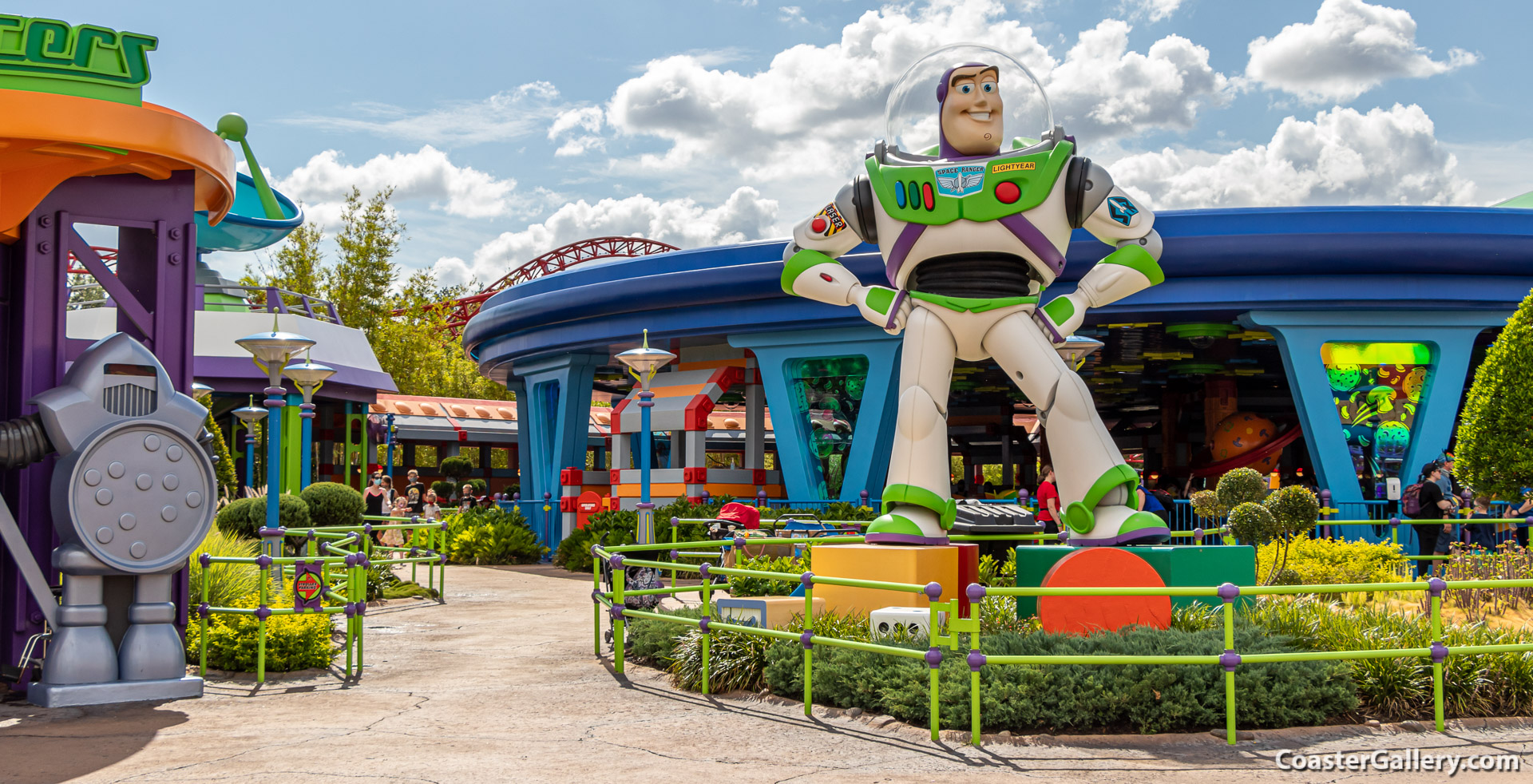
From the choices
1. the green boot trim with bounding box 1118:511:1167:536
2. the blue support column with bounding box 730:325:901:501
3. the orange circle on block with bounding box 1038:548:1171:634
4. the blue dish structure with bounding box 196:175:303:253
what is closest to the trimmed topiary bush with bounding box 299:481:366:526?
the blue support column with bounding box 730:325:901:501

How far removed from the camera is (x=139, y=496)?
307 inches

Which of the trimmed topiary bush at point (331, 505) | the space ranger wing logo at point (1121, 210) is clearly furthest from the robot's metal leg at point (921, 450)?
the trimmed topiary bush at point (331, 505)

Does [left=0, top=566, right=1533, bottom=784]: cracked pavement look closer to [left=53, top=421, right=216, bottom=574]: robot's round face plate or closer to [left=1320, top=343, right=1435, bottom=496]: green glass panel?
[left=53, top=421, right=216, bottom=574]: robot's round face plate

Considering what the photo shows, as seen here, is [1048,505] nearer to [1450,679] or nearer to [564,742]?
[1450,679]

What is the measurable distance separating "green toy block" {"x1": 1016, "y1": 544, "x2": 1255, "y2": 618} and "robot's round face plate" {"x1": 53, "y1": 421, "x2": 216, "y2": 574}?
580cm

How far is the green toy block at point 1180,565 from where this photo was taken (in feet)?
27.6

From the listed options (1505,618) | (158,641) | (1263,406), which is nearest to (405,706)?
(158,641)

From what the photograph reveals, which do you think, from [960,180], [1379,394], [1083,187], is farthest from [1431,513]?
[960,180]

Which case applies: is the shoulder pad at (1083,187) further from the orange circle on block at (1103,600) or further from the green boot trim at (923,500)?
the orange circle on block at (1103,600)

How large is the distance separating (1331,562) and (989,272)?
218 inches

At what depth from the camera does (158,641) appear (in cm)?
790

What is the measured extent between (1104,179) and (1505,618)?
503 cm

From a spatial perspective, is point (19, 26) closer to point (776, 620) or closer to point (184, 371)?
point (184, 371)

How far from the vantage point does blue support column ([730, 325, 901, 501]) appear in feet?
59.7
